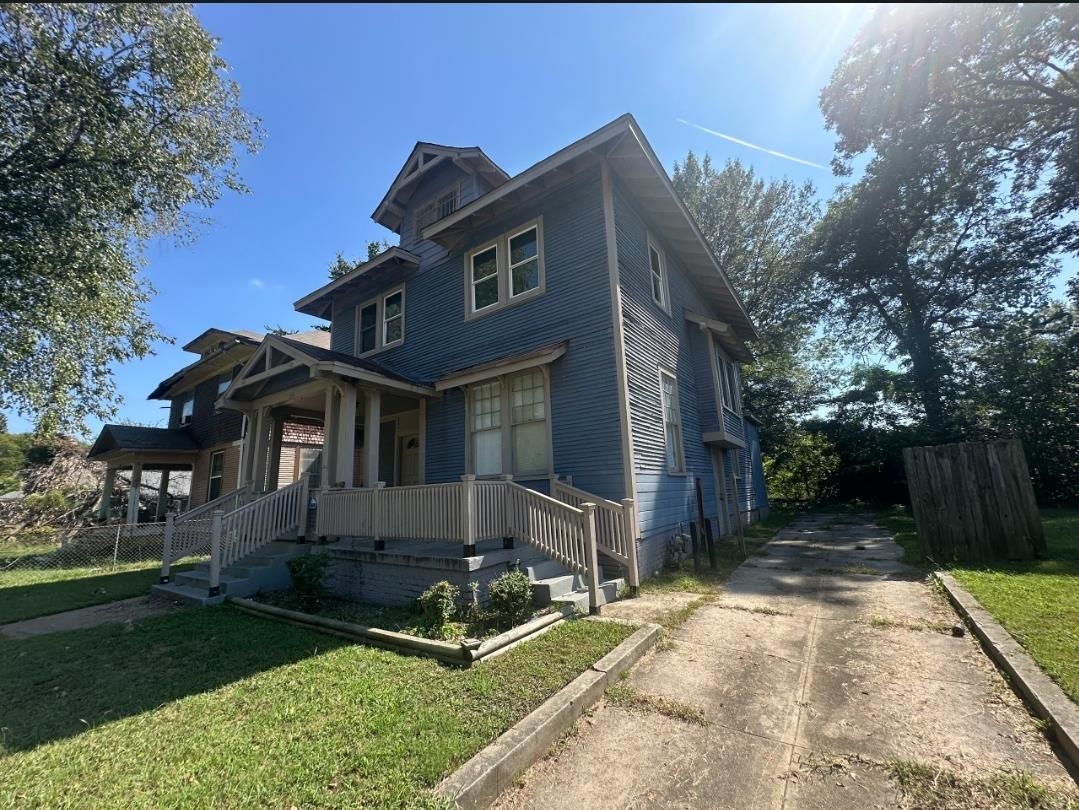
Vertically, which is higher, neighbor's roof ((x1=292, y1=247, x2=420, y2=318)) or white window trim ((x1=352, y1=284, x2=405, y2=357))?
neighbor's roof ((x1=292, y1=247, x2=420, y2=318))

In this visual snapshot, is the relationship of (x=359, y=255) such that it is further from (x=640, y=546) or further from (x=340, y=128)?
(x=640, y=546)

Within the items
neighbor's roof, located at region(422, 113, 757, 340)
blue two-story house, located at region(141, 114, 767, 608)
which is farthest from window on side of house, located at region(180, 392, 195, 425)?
neighbor's roof, located at region(422, 113, 757, 340)

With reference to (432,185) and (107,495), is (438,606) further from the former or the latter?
(107,495)

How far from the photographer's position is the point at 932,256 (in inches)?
867

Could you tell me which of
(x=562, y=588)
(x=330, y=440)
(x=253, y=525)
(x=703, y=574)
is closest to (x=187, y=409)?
(x=330, y=440)

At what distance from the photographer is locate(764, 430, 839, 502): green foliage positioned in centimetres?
2597

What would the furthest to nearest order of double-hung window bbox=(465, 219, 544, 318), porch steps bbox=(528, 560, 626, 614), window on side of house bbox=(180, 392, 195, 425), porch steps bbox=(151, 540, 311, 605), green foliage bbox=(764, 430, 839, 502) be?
green foliage bbox=(764, 430, 839, 502) → window on side of house bbox=(180, 392, 195, 425) → double-hung window bbox=(465, 219, 544, 318) → porch steps bbox=(151, 540, 311, 605) → porch steps bbox=(528, 560, 626, 614)

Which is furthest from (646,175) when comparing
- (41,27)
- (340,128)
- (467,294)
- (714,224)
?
(714,224)

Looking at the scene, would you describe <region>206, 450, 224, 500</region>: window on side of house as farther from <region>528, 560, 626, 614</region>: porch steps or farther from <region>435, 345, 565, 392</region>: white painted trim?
<region>528, 560, 626, 614</region>: porch steps

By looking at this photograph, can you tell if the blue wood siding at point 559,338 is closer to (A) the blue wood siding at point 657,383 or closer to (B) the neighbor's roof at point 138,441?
(A) the blue wood siding at point 657,383

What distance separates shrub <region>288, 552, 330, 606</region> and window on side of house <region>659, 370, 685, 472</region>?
663cm

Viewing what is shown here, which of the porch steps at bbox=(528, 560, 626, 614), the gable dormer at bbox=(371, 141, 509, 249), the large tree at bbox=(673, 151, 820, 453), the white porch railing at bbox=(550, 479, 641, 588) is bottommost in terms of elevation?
the porch steps at bbox=(528, 560, 626, 614)

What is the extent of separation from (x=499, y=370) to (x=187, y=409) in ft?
63.9

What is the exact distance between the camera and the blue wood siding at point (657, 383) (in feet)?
26.9
